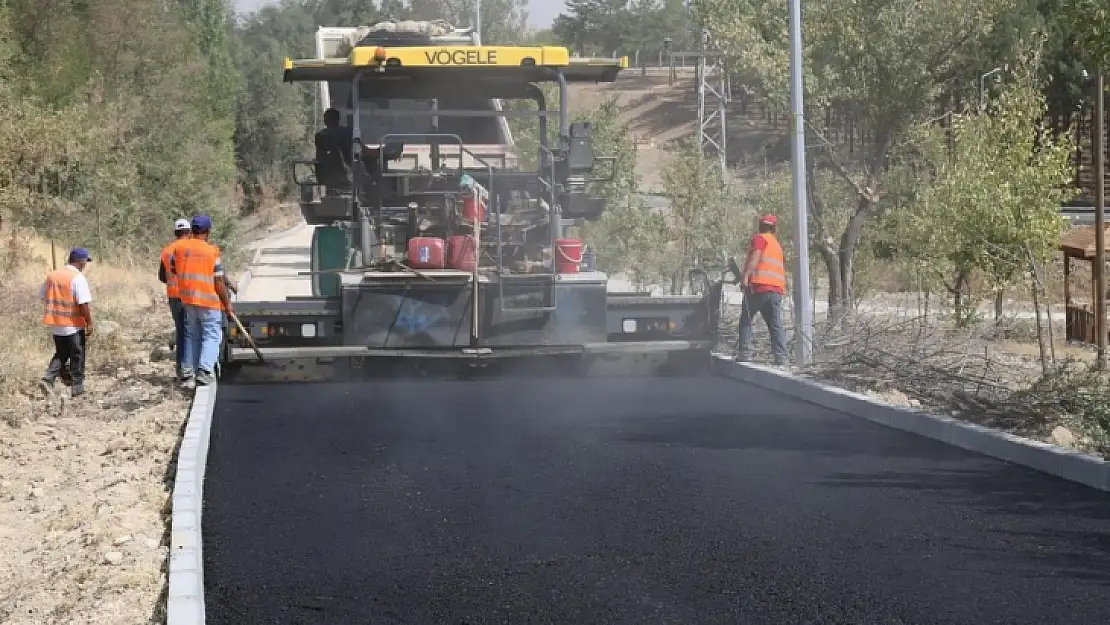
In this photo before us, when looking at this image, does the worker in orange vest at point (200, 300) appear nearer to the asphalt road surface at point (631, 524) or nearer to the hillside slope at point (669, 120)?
the asphalt road surface at point (631, 524)

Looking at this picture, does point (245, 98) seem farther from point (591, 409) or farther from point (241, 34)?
point (591, 409)

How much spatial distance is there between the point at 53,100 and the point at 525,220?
65.4 ft

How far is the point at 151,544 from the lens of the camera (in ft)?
23.1

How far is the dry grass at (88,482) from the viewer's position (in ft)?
20.6

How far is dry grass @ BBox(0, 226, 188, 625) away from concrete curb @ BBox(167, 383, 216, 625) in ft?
0.35

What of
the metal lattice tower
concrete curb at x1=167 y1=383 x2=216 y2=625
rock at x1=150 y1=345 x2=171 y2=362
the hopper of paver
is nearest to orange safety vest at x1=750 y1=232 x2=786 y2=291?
the hopper of paver

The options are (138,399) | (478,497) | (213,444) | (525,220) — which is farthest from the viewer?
(525,220)

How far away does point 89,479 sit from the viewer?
9.37 m

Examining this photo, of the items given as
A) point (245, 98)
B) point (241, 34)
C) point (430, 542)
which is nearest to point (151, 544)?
point (430, 542)

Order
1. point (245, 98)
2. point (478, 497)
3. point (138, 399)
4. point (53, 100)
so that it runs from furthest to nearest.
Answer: point (245, 98) → point (53, 100) → point (138, 399) → point (478, 497)

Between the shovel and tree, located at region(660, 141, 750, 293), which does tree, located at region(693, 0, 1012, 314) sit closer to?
tree, located at region(660, 141, 750, 293)

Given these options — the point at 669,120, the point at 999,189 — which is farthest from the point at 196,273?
the point at 669,120

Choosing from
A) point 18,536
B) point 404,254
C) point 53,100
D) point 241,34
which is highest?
point 241,34

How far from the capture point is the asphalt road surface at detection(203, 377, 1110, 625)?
19.4ft
